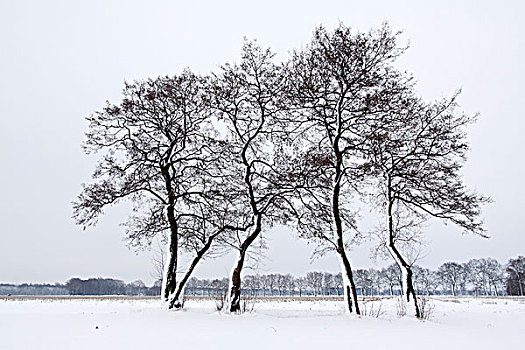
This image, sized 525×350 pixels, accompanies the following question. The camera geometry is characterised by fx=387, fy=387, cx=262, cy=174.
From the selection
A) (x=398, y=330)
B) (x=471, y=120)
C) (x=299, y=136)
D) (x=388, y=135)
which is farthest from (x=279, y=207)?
(x=471, y=120)

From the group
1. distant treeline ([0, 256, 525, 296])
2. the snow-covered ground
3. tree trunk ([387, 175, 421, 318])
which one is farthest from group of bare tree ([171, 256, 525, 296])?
the snow-covered ground

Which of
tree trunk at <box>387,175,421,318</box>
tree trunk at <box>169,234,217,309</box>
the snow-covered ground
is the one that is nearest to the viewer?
the snow-covered ground

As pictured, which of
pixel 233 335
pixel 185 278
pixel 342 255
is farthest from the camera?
pixel 185 278

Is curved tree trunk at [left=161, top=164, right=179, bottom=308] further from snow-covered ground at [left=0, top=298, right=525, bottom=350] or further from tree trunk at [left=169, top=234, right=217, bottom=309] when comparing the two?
snow-covered ground at [left=0, top=298, right=525, bottom=350]

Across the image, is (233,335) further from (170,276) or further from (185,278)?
(170,276)

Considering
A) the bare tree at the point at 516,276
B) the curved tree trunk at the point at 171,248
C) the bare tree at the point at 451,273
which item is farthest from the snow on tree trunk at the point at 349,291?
the bare tree at the point at 451,273

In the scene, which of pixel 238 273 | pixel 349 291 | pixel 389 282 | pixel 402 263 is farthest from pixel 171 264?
pixel 389 282

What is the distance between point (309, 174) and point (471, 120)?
5.84 meters

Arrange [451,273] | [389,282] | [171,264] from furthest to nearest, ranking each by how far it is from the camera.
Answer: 1. [451,273]
2. [389,282]
3. [171,264]

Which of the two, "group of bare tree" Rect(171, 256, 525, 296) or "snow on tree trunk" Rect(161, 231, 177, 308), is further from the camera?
"group of bare tree" Rect(171, 256, 525, 296)

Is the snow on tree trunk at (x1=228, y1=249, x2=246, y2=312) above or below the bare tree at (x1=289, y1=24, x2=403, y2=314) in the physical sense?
below

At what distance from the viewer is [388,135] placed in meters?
12.7

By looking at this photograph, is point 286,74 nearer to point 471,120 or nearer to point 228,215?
point 228,215

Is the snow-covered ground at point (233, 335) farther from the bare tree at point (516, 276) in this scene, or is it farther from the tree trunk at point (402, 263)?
the bare tree at point (516, 276)
